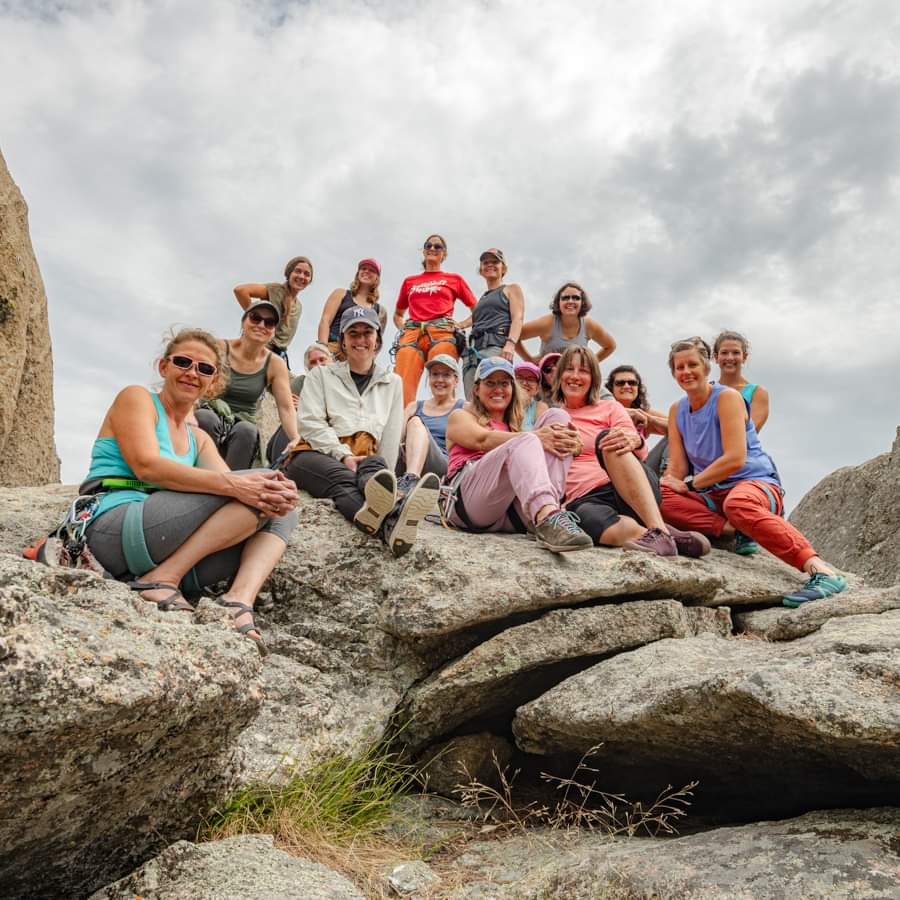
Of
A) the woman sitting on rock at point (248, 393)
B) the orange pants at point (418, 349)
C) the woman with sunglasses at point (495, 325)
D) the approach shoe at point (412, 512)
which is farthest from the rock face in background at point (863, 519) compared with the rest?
the woman sitting on rock at point (248, 393)

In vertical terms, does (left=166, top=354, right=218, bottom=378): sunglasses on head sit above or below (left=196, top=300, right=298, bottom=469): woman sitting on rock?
below

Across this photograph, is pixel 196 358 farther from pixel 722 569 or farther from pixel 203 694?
pixel 722 569

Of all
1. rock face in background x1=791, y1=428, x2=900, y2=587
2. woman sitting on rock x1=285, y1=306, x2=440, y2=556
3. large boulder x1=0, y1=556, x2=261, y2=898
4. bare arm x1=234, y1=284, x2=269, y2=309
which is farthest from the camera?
bare arm x1=234, y1=284, x2=269, y2=309

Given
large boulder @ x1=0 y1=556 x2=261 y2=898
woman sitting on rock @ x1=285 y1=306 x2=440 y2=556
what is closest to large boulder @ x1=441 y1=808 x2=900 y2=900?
large boulder @ x1=0 y1=556 x2=261 y2=898

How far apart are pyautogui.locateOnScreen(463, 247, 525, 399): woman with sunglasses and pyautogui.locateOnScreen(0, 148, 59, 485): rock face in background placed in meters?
5.66

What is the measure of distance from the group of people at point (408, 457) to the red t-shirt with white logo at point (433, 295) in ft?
2.35

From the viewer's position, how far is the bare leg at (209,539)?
5078 millimetres

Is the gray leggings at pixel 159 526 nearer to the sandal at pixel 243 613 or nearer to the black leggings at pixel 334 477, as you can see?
the sandal at pixel 243 613

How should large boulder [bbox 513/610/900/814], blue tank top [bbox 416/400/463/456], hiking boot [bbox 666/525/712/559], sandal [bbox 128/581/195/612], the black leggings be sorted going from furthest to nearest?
blue tank top [bbox 416/400/463/456] < hiking boot [bbox 666/525/712/559] < the black leggings < sandal [bbox 128/581/195/612] < large boulder [bbox 513/610/900/814]

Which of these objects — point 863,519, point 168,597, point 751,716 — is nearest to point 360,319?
point 168,597

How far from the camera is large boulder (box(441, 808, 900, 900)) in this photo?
3.60 m

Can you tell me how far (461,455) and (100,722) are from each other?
16.9 ft

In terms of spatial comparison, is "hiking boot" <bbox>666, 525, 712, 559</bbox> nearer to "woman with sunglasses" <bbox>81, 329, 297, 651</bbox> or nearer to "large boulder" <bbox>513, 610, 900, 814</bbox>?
"large boulder" <bbox>513, 610, 900, 814</bbox>

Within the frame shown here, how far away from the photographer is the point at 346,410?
7.85 meters
